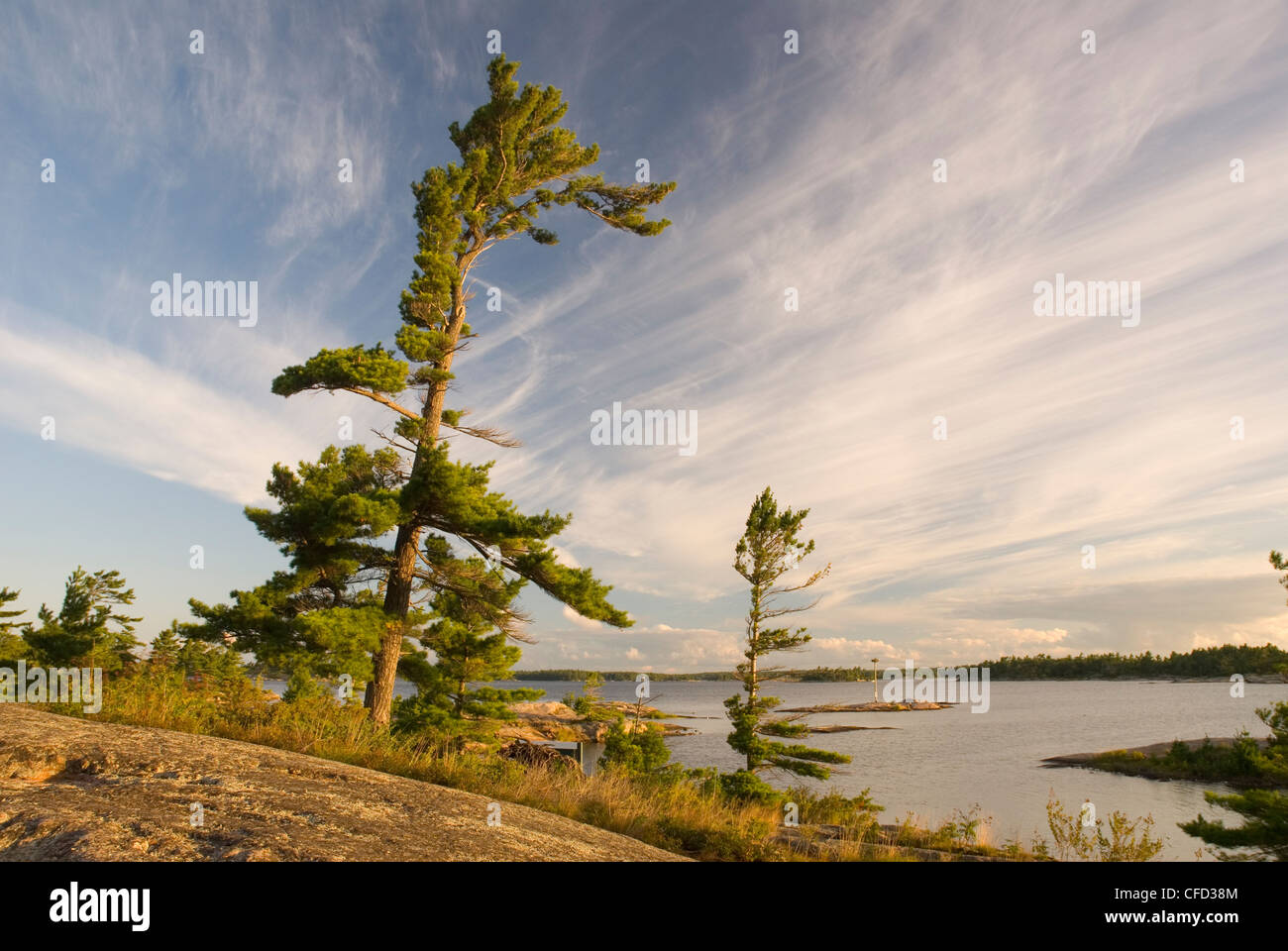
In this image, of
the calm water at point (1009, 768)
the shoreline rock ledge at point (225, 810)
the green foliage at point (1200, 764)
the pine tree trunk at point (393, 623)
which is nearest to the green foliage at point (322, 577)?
the pine tree trunk at point (393, 623)

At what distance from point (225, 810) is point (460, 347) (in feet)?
43.9

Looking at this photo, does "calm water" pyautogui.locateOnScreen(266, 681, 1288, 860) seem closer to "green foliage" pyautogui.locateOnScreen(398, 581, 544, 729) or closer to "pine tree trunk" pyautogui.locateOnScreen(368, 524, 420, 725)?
"pine tree trunk" pyautogui.locateOnScreen(368, 524, 420, 725)

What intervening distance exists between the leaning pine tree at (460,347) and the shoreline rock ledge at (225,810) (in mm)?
7436

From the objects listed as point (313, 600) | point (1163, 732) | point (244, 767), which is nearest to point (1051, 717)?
point (1163, 732)

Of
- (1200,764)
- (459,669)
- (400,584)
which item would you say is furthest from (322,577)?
(1200,764)

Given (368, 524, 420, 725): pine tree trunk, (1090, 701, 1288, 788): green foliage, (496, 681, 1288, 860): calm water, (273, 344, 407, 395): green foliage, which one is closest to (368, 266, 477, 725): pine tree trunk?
(368, 524, 420, 725): pine tree trunk

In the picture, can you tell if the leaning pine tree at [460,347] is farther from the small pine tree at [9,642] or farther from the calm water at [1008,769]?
the small pine tree at [9,642]

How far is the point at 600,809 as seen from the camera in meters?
7.77

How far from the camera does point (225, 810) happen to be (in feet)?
14.9

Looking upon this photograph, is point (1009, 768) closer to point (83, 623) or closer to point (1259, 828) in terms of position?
point (1259, 828)
